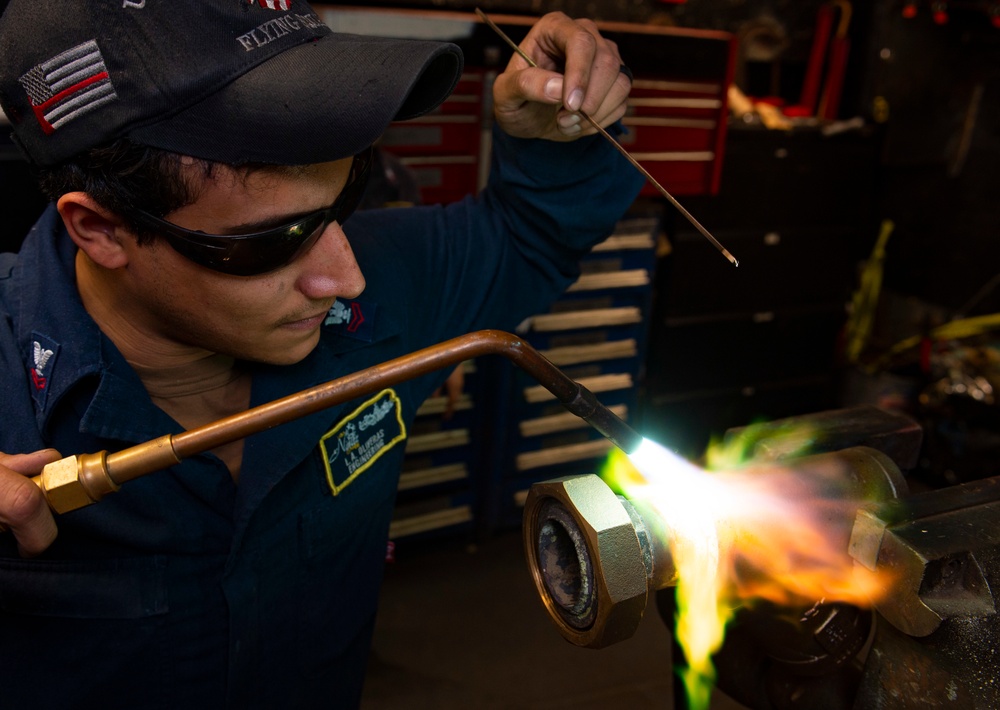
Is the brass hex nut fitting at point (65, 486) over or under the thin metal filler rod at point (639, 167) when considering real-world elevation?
under

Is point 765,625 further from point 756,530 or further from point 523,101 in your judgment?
point 523,101

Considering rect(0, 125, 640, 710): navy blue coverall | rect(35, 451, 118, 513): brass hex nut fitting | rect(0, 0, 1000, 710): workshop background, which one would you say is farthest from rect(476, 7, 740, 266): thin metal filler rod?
rect(0, 0, 1000, 710): workshop background

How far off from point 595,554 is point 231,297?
55 cm

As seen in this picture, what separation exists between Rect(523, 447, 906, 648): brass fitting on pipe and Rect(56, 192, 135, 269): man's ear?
588 mm

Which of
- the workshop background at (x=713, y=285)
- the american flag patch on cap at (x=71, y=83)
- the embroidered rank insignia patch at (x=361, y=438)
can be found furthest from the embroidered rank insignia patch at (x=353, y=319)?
the workshop background at (x=713, y=285)

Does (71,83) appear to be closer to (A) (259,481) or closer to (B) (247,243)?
(B) (247,243)

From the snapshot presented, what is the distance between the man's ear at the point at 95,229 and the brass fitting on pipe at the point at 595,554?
59 centimetres

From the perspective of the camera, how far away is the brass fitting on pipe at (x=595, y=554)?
75 cm

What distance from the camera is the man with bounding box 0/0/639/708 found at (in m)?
0.87

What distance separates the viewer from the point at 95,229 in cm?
97

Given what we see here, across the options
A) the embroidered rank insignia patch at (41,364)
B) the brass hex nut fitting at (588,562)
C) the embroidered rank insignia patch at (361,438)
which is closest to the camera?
the brass hex nut fitting at (588,562)

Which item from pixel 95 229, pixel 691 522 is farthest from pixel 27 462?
pixel 691 522

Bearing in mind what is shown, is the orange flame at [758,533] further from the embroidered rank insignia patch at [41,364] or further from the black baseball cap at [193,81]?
the embroidered rank insignia patch at [41,364]

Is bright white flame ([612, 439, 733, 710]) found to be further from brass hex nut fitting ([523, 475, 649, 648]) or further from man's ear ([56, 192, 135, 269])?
man's ear ([56, 192, 135, 269])
